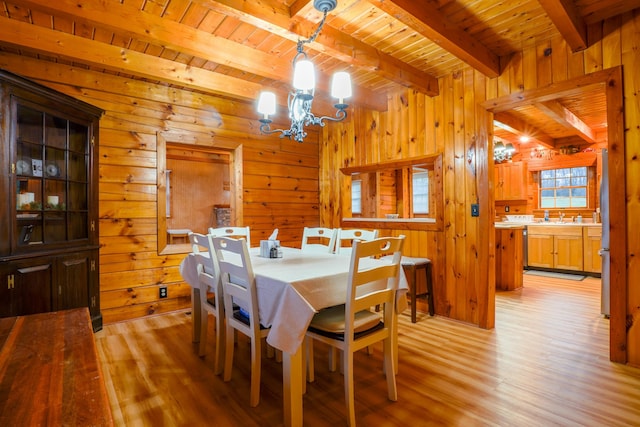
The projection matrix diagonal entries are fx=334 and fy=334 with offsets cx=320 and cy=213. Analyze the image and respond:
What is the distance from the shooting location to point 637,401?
1.86 metres

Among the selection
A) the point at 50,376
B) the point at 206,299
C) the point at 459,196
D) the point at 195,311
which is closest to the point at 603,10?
the point at 459,196

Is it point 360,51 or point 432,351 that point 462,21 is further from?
point 432,351

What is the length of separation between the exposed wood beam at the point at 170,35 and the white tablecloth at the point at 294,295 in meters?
1.76

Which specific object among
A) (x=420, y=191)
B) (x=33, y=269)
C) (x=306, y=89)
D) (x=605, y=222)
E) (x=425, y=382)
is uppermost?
(x=306, y=89)

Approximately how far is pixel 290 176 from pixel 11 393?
3.80 metres

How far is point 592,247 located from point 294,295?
5463mm

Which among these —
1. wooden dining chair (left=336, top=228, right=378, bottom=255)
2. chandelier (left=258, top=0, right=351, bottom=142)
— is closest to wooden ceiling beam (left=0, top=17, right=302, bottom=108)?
chandelier (left=258, top=0, right=351, bottom=142)

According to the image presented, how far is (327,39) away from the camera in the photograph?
96.7 inches

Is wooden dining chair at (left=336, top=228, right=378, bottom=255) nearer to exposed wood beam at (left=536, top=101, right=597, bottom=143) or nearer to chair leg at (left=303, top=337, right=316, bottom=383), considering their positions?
chair leg at (left=303, top=337, right=316, bottom=383)

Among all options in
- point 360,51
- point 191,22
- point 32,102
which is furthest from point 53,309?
point 360,51

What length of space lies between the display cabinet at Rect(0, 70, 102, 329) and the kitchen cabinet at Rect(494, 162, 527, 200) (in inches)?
262

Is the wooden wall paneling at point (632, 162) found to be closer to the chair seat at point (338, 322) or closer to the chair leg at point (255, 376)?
the chair seat at point (338, 322)

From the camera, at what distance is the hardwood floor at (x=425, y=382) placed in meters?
1.76

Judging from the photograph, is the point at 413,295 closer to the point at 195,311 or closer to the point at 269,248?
the point at 269,248
